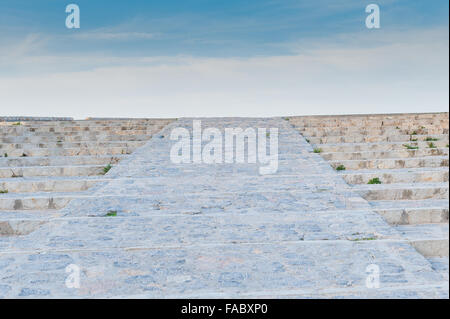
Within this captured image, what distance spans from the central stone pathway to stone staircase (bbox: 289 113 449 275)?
12.7 inches

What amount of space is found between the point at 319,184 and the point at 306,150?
95.1 inches

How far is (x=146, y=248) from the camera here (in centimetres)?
350

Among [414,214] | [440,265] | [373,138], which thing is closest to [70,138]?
[373,138]

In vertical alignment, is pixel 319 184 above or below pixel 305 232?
above

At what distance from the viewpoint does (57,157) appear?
7.84m

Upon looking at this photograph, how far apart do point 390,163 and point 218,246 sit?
15.0 feet

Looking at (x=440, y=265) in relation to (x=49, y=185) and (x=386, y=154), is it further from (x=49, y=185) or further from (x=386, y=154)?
(x=49, y=185)

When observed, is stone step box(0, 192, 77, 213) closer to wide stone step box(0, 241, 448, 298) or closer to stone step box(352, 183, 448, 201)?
wide stone step box(0, 241, 448, 298)

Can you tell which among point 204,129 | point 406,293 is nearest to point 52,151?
point 204,129

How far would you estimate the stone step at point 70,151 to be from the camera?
8.32m

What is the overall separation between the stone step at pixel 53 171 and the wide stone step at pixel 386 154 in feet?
13.8

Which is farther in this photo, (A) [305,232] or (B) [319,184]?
(B) [319,184]

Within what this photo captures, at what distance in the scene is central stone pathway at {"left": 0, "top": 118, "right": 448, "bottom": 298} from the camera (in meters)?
2.81

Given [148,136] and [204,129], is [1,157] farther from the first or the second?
[204,129]
